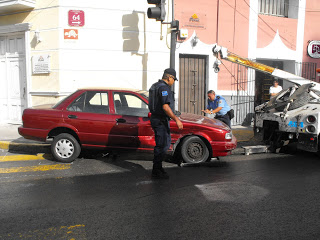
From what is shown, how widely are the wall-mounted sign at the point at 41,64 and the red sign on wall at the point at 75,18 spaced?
1362mm

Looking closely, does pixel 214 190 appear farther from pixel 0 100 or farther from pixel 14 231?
pixel 0 100

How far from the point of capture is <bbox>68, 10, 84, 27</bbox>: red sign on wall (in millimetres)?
9969

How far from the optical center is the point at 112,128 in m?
6.26

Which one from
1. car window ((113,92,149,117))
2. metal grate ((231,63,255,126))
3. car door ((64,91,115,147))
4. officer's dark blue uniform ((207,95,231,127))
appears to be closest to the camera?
car door ((64,91,115,147))

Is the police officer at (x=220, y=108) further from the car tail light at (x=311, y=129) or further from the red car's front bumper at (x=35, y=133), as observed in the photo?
the red car's front bumper at (x=35, y=133)

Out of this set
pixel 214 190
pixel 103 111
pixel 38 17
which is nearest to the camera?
pixel 214 190

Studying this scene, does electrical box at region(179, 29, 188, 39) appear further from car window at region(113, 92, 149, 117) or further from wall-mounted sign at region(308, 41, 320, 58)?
wall-mounted sign at region(308, 41, 320, 58)

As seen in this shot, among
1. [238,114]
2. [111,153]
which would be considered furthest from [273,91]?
[111,153]

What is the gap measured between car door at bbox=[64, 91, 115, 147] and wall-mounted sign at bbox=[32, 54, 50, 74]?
173 inches

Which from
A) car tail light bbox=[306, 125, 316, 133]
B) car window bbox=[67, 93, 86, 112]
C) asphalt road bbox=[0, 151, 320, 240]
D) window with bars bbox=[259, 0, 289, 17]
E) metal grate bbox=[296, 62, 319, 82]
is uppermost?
window with bars bbox=[259, 0, 289, 17]

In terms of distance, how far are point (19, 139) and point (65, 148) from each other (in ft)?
9.36

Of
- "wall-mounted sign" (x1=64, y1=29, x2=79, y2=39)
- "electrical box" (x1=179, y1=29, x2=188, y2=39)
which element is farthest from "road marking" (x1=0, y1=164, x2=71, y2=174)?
"electrical box" (x1=179, y1=29, x2=188, y2=39)

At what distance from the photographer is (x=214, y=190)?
4602mm

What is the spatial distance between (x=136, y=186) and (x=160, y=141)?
84 cm
